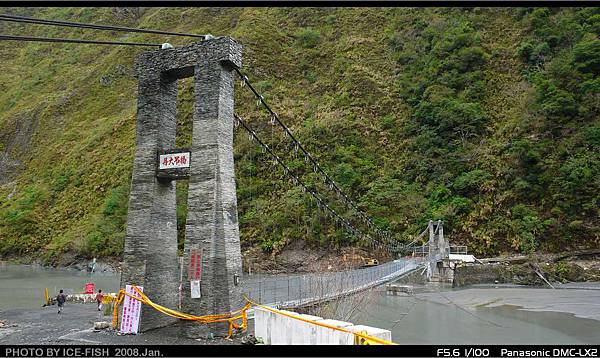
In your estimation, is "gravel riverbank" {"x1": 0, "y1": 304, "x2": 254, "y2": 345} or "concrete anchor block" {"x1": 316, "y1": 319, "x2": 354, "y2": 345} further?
"gravel riverbank" {"x1": 0, "y1": 304, "x2": 254, "y2": 345}

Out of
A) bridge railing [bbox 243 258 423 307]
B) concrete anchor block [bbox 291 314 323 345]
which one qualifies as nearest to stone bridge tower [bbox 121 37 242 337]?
bridge railing [bbox 243 258 423 307]

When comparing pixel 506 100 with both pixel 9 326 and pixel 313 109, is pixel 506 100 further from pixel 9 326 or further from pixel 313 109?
pixel 9 326

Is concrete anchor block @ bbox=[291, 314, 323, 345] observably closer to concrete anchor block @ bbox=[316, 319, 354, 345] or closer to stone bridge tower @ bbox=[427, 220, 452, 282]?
concrete anchor block @ bbox=[316, 319, 354, 345]

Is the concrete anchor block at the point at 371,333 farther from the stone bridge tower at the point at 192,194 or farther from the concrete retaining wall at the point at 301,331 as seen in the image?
the stone bridge tower at the point at 192,194

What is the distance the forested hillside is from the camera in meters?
28.0

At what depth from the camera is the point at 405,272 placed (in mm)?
21203

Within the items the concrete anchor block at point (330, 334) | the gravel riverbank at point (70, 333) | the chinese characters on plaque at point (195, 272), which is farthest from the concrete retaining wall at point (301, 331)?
the chinese characters on plaque at point (195, 272)

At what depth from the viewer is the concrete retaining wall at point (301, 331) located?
4785mm

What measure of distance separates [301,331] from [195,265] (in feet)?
12.5

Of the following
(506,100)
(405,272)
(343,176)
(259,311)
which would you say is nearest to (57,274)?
(343,176)

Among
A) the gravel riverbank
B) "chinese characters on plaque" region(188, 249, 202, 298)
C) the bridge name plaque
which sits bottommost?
the gravel riverbank

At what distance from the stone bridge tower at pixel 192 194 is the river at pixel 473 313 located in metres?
5.12

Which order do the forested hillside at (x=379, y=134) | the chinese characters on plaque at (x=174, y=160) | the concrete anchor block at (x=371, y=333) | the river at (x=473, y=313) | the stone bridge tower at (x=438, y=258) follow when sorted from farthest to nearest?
the forested hillside at (x=379, y=134) → the stone bridge tower at (x=438, y=258) → the river at (x=473, y=313) → the chinese characters on plaque at (x=174, y=160) → the concrete anchor block at (x=371, y=333)

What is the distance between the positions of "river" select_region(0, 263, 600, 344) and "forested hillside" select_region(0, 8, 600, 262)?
595 cm
